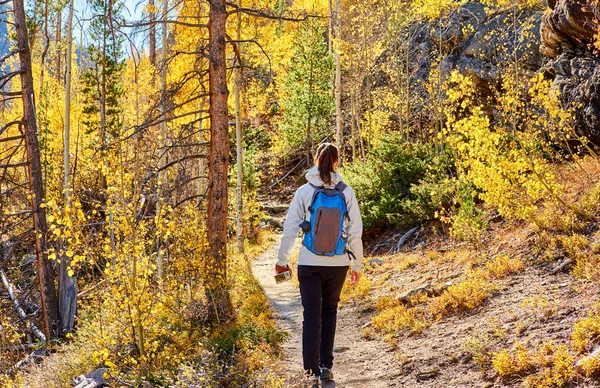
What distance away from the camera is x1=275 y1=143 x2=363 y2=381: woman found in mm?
4297

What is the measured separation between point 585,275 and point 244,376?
152 inches

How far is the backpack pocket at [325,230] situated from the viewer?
4184 millimetres

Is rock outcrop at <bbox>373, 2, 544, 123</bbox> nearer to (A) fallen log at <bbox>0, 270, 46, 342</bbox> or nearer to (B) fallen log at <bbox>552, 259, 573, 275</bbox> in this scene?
(B) fallen log at <bbox>552, 259, 573, 275</bbox>

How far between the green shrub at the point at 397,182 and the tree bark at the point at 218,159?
6.22 metres

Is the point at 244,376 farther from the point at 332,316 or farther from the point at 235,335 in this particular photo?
the point at 235,335

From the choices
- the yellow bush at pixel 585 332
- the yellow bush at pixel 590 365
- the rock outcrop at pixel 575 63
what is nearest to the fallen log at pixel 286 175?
the rock outcrop at pixel 575 63

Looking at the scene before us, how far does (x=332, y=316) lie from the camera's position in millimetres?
4543

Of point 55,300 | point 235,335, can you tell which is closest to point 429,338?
point 235,335

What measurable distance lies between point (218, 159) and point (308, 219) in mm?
2612

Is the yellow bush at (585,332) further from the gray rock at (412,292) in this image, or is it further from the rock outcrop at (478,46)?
the rock outcrop at (478,46)

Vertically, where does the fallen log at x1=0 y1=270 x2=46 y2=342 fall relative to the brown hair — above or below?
below

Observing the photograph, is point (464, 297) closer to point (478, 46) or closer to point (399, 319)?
point (399, 319)

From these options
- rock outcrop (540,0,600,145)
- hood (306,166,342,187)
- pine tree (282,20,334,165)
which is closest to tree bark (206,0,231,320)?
hood (306,166,342,187)

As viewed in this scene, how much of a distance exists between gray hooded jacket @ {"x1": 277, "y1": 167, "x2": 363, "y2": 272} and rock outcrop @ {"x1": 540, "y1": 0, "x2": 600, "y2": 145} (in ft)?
24.0
